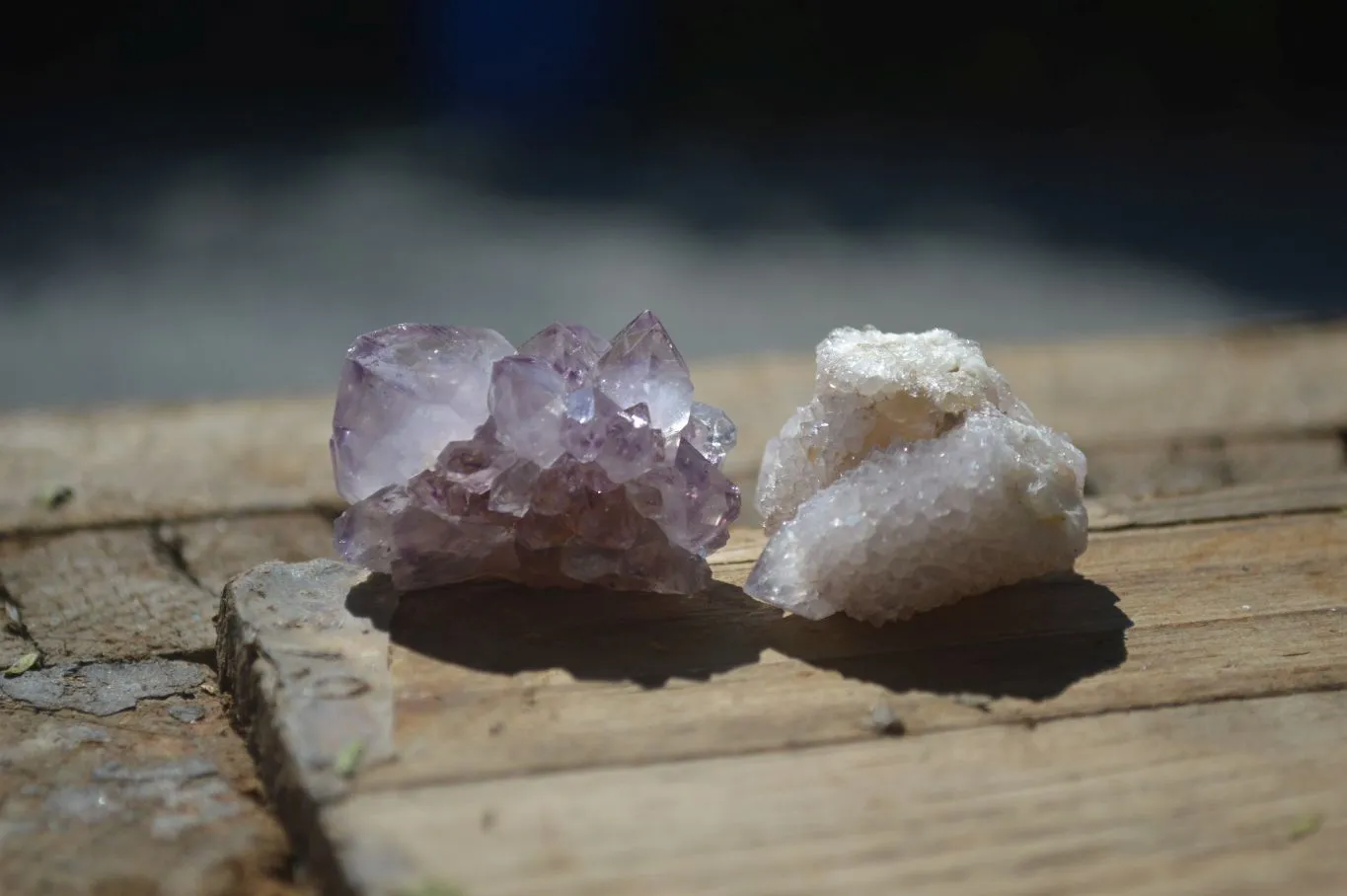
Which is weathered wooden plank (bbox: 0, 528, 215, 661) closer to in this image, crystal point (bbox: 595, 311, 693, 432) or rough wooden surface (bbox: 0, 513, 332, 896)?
rough wooden surface (bbox: 0, 513, 332, 896)

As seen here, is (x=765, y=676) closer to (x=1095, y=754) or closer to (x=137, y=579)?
(x=1095, y=754)

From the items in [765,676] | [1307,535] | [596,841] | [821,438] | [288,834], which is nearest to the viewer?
[596,841]

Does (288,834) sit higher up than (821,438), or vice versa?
(821,438)

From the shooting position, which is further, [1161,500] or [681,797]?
[1161,500]

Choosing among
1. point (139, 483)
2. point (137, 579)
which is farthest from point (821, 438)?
point (139, 483)

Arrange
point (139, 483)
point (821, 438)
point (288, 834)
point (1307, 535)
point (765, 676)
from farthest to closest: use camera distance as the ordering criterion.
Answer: point (139, 483)
point (1307, 535)
point (821, 438)
point (765, 676)
point (288, 834)

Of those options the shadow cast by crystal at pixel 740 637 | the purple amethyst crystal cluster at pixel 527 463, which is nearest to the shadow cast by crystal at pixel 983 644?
the shadow cast by crystal at pixel 740 637

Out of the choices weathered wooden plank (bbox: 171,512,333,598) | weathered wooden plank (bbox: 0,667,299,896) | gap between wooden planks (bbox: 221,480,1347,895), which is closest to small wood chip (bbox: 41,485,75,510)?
weathered wooden plank (bbox: 171,512,333,598)

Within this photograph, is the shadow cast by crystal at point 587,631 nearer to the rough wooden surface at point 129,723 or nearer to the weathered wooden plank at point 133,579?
the rough wooden surface at point 129,723
